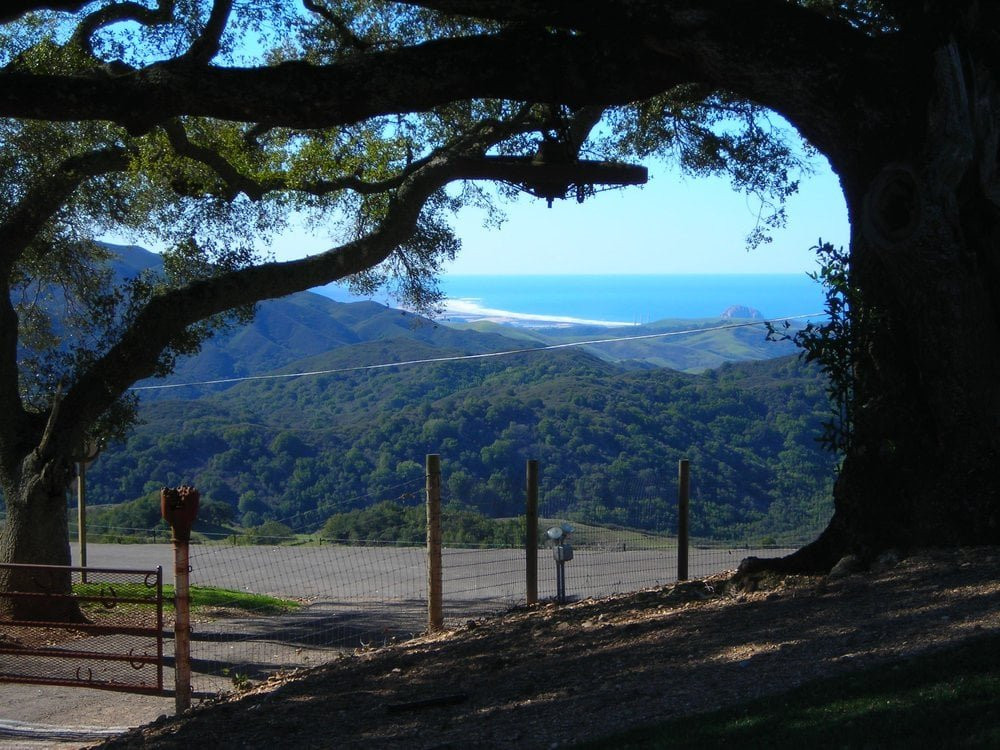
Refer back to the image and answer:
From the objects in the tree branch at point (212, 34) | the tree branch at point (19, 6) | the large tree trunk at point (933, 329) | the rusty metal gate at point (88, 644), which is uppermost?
the tree branch at point (212, 34)

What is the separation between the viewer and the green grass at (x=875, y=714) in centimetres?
410

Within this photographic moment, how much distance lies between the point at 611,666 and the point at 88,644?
5912 mm

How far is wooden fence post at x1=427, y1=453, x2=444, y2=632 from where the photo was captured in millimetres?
8859

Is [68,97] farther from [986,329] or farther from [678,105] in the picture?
[678,105]

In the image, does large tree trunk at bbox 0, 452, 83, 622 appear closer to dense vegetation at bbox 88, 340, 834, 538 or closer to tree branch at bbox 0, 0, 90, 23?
dense vegetation at bbox 88, 340, 834, 538

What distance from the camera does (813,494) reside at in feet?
58.7

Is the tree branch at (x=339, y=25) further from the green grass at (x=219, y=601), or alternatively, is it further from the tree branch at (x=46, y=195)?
the green grass at (x=219, y=601)

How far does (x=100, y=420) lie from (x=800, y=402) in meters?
14.9

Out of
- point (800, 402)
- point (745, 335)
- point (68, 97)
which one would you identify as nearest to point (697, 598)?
point (68, 97)

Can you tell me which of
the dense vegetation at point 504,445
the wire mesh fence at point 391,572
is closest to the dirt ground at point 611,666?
the wire mesh fence at point 391,572

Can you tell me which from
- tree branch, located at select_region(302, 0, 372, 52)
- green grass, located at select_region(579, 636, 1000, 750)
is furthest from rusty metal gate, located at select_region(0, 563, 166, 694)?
tree branch, located at select_region(302, 0, 372, 52)

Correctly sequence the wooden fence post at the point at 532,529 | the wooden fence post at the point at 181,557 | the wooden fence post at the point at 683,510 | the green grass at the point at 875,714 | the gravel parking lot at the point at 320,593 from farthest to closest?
the wooden fence post at the point at 683,510
the wooden fence post at the point at 532,529
the gravel parking lot at the point at 320,593
the wooden fence post at the point at 181,557
the green grass at the point at 875,714

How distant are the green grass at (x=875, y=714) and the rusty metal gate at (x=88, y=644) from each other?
4088 millimetres

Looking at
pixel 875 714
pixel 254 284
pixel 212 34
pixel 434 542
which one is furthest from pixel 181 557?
pixel 212 34
